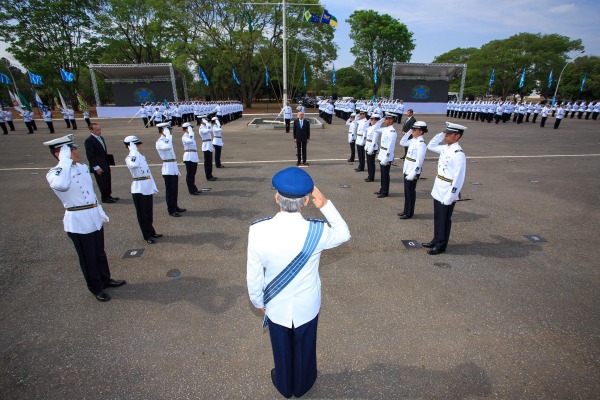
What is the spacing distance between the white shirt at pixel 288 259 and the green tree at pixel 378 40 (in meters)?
55.4

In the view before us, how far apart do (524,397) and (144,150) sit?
1621cm

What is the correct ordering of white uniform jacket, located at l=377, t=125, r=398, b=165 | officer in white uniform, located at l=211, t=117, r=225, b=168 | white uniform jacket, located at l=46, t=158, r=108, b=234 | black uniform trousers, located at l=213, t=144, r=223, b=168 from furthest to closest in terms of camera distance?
black uniform trousers, located at l=213, t=144, r=223, b=168 < officer in white uniform, located at l=211, t=117, r=225, b=168 < white uniform jacket, located at l=377, t=125, r=398, b=165 < white uniform jacket, located at l=46, t=158, r=108, b=234

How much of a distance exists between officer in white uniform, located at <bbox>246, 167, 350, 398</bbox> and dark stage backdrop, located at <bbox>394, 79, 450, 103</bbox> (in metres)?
42.3

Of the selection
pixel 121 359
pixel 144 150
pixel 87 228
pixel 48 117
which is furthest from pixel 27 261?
pixel 48 117

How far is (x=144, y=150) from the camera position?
1506 cm

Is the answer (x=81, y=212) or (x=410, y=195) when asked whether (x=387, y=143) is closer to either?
(x=410, y=195)

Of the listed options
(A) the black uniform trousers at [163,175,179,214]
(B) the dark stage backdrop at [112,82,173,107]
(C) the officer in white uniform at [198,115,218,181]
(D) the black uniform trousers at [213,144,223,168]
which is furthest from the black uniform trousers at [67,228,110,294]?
(B) the dark stage backdrop at [112,82,173,107]

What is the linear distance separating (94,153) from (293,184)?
25.5 feet

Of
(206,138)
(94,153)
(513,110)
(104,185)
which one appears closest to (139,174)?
(94,153)

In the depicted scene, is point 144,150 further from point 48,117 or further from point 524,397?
point 524,397

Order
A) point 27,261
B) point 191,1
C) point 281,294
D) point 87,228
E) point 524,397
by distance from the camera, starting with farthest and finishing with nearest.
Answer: point 191,1 < point 27,261 < point 87,228 < point 524,397 < point 281,294

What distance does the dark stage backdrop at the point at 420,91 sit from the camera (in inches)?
1564

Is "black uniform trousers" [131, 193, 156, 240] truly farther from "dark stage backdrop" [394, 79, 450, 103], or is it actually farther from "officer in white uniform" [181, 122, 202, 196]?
"dark stage backdrop" [394, 79, 450, 103]

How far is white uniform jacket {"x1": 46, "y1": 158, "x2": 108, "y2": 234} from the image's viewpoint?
3.88 metres
